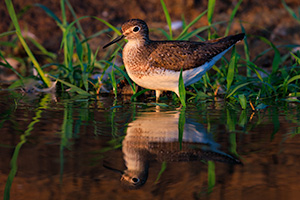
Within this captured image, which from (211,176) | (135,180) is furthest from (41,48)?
(211,176)

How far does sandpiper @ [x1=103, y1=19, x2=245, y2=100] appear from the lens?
581cm

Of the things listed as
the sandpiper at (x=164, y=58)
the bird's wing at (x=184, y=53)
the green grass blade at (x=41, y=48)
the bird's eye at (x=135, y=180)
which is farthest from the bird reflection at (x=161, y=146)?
the green grass blade at (x=41, y=48)

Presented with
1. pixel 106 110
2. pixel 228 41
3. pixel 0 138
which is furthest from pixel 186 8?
pixel 0 138

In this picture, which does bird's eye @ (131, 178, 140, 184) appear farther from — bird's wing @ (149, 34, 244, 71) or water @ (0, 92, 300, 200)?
bird's wing @ (149, 34, 244, 71)

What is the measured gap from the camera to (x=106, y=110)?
5496 millimetres

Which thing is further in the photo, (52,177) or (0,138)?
(0,138)

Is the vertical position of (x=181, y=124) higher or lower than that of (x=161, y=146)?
→ higher

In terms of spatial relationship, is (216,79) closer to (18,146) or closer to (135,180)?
(18,146)

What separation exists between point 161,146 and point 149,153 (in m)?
0.21

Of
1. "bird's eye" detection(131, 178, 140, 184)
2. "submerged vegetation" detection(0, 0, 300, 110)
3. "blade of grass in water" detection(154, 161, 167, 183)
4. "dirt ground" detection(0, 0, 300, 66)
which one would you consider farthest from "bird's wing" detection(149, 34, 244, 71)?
"dirt ground" detection(0, 0, 300, 66)

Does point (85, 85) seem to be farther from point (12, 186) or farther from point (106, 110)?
point (12, 186)

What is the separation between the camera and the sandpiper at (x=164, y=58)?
5.81 meters

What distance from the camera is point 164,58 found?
5.84 m

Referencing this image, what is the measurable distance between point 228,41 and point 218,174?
332 cm
